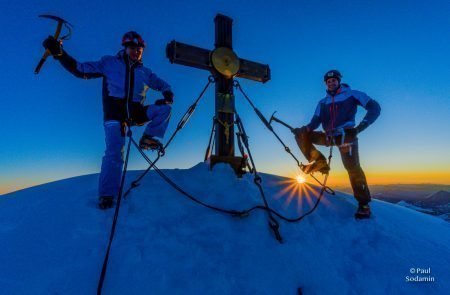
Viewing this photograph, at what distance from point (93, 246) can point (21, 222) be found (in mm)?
1256

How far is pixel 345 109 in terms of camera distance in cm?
503

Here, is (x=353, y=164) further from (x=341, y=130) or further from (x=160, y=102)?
(x=160, y=102)

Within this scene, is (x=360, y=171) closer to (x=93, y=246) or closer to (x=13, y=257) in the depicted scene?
(x=93, y=246)

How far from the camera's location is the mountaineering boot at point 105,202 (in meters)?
3.65

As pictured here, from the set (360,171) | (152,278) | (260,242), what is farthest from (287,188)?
(152,278)

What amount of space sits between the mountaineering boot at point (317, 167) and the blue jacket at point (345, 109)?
2.16ft

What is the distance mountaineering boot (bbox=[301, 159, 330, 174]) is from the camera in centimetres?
518

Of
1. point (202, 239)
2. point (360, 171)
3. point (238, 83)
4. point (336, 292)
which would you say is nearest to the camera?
point (336, 292)

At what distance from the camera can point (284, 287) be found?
271 cm

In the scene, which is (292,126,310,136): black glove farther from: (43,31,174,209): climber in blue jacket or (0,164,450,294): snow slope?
(43,31,174,209): climber in blue jacket

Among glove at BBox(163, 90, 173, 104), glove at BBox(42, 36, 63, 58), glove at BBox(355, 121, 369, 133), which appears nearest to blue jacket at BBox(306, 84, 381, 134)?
glove at BBox(355, 121, 369, 133)

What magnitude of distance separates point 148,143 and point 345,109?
151 inches

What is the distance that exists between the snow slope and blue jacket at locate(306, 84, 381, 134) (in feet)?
5.62

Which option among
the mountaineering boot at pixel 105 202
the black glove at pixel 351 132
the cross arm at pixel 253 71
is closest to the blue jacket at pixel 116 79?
the mountaineering boot at pixel 105 202
